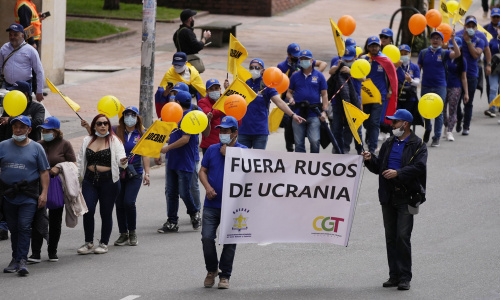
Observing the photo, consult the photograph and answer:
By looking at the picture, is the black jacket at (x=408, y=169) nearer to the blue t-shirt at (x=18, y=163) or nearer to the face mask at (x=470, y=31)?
the blue t-shirt at (x=18, y=163)

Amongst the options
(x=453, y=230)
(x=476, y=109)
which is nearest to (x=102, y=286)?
(x=453, y=230)

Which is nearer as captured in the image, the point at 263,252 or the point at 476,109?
the point at 263,252

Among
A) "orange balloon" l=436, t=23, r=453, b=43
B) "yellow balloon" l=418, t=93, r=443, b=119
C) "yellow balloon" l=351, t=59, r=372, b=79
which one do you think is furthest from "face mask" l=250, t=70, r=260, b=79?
"orange balloon" l=436, t=23, r=453, b=43

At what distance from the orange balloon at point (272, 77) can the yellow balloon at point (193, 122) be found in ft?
7.85

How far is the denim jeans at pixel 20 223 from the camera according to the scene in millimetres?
10000

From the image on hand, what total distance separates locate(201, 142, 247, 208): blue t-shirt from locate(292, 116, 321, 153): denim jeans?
4.91 m

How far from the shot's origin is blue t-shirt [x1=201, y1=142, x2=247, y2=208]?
9.66 m

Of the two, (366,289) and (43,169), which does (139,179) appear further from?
(366,289)

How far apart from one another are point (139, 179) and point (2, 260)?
1.78 m

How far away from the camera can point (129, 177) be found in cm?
1116

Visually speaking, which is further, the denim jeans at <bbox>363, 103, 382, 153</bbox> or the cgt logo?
the denim jeans at <bbox>363, 103, 382, 153</bbox>

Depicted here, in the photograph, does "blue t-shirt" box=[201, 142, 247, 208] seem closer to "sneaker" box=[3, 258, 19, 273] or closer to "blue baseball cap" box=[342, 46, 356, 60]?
"sneaker" box=[3, 258, 19, 273]

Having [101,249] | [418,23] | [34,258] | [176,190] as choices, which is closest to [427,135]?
[418,23]

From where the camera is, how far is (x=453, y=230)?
12.1m
